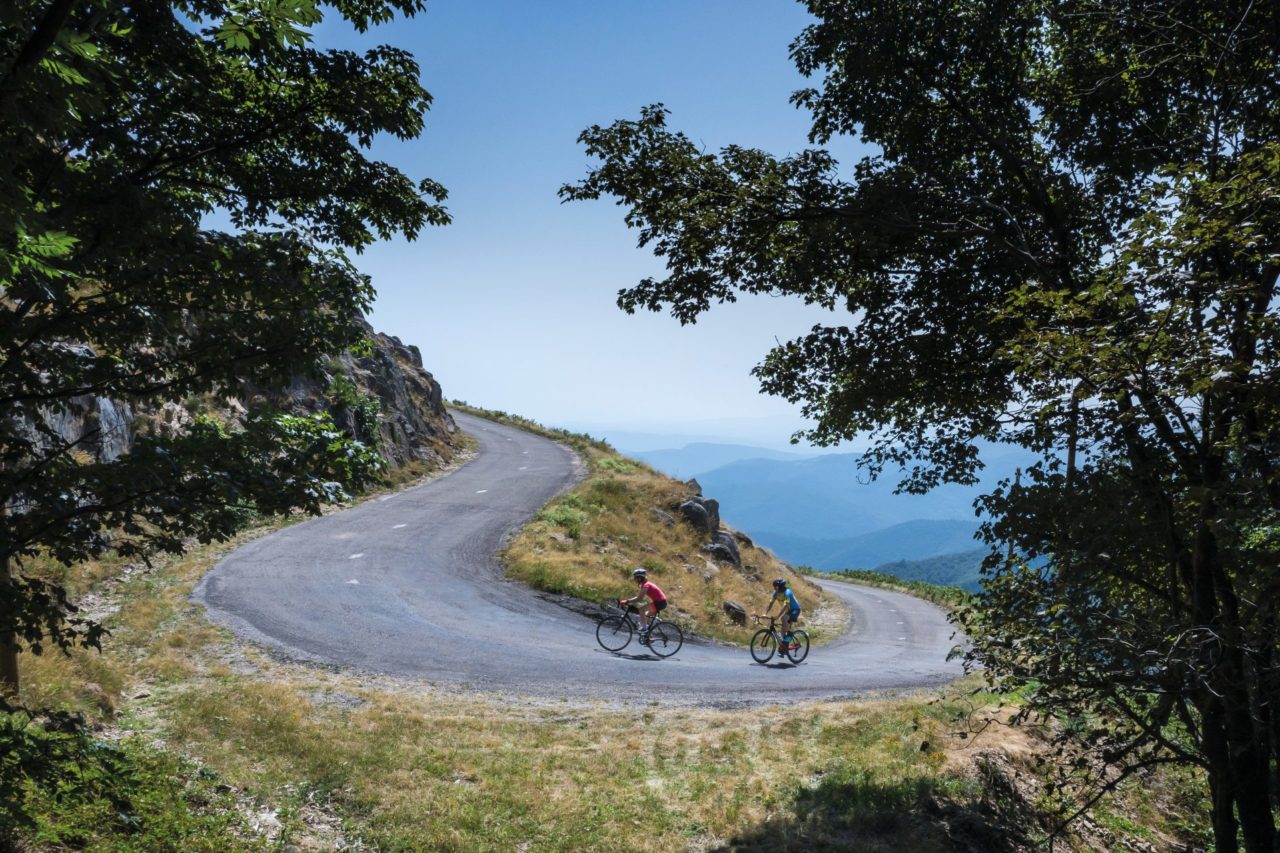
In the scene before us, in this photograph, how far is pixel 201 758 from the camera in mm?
8148

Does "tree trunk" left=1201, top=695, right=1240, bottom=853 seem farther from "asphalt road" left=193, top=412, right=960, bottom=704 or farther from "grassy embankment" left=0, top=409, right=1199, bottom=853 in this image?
"asphalt road" left=193, top=412, right=960, bottom=704

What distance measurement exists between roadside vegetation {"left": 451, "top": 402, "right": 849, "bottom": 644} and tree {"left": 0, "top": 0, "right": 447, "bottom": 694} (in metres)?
15.2

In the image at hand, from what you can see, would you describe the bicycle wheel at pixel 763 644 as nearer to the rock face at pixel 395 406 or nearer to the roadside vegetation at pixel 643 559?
the roadside vegetation at pixel 643 559

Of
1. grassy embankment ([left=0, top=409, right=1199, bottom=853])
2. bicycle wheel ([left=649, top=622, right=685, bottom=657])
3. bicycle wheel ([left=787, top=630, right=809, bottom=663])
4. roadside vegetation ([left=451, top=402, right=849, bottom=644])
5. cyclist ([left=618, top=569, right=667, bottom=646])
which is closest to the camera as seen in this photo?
grassy embankment ([left=0, top=409, right=1199, bottom=853])

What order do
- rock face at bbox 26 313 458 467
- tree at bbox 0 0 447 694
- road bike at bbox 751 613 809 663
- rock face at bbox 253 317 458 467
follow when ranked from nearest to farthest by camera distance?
tree at bbox 0 0 447 694 → road bike at bbox 751 613 809 663 → rock face at bbox 26 313 458 467 → rock face at bbox 253 317 458 467

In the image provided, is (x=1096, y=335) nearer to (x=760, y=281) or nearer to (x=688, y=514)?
(x=760, y=281)

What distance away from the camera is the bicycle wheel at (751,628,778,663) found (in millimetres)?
18266

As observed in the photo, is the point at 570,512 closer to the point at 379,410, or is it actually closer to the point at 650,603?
the point at 650,603

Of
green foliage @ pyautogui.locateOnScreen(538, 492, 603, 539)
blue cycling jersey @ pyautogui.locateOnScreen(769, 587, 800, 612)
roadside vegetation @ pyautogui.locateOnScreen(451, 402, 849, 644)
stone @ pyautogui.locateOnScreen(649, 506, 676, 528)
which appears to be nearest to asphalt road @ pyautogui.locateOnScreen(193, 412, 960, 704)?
green foliage @ pyautogui.locateOnScreen(538, 492, 603, 539)

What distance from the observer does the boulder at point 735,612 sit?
23312 millimetres

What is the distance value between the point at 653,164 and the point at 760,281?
2.19m

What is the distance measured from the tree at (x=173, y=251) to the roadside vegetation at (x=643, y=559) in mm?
15174

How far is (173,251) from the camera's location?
4973mm

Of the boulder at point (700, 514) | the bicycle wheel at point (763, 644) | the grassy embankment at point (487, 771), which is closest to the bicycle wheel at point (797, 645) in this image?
the bicycle wheel at point (763, 644)
